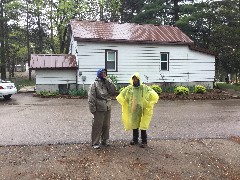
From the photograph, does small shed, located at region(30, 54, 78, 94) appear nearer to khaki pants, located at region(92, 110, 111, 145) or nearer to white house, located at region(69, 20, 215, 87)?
white house, located at region(69, 20, 215, 87)

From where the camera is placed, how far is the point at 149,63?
19.5 m

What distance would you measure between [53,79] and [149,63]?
20.7 ft

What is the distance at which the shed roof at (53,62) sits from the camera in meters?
18.3

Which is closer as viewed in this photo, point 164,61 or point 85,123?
point 85,123

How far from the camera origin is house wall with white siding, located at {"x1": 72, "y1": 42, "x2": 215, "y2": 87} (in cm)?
1831

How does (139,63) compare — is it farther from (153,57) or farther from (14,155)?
(14,155)

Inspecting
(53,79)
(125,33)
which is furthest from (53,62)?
(125,33)

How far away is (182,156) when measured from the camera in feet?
20.9

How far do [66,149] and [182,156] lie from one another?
8.51 feet

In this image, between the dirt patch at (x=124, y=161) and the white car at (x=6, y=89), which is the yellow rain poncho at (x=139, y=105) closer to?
the dirt patch at (x=124, y=161)

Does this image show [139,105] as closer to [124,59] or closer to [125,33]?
[124,59]

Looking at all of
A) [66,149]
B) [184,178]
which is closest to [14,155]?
[66,149]

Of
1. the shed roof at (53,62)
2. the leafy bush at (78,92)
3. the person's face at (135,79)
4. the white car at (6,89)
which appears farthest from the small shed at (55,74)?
the person's face at (135,79)

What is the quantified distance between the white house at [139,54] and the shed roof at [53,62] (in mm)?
596
